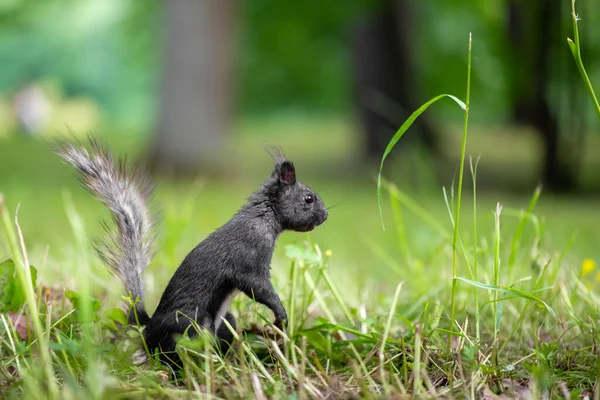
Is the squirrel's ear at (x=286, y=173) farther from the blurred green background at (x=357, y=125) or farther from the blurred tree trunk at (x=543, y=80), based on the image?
the blurred tree trunk at (x=543, y=80)

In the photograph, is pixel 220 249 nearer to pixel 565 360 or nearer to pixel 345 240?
pixel 565 360

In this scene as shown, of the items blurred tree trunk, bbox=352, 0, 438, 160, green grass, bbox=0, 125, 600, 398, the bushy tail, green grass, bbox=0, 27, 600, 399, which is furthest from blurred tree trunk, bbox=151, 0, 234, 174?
the bushy tail

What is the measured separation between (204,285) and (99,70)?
24696 mm

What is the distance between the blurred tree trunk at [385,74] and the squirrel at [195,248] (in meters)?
10.4

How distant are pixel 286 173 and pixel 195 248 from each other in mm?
359

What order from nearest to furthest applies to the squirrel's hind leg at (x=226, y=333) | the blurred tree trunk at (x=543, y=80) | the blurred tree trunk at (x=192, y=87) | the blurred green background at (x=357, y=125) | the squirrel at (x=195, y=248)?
the squirrel at (x=195, y=248)
the squirrel's hind leg at (x=226, y=333)
the blurred green background at (x=357, y=125)
the blurred tree trunk at (x=543, y=80)
the blurred tree trunk at (x=192, y=87)

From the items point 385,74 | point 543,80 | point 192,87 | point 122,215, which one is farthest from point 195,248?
point 385,74

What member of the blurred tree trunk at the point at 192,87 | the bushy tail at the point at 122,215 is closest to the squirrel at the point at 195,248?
the bushy tail at the point at 122,215

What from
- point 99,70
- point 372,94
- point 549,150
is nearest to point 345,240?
point 549,150

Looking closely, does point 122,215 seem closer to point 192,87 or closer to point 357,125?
point 192,87

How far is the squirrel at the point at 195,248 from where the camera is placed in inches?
82.1

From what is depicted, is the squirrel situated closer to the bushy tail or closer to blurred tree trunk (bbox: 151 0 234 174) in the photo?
the bushy tail

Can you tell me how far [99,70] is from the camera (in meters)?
25.4

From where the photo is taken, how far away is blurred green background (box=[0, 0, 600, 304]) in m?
6.41
